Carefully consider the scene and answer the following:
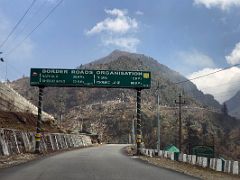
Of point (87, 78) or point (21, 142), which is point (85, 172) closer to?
point (21, 142)

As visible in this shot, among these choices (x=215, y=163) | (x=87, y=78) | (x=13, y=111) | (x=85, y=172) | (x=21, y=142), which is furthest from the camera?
(x=13, y=111)

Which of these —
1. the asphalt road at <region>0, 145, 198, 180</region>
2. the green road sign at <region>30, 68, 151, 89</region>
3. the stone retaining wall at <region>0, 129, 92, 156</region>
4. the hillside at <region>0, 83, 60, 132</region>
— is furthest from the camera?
the hillside at <region>0, 83, 60, 132</region>

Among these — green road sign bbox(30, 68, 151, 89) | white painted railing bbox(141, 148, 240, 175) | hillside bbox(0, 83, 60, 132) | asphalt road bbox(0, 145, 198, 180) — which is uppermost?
green road sign bbox(30, 68, 151, 89)

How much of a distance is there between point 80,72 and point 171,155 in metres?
11.7

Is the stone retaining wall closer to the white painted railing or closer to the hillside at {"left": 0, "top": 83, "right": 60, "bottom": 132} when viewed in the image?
the hillside at {"left": 0, "top": 83, "right": 60, "bottom": 132}

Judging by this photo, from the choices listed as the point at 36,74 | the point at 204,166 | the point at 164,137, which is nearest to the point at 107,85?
the point at 36,74

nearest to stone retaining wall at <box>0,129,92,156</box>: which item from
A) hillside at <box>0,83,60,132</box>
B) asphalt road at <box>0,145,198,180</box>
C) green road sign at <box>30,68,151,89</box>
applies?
hillside at <box>0,83,60,132</box>

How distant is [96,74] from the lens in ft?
134

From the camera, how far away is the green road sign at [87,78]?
133 feet

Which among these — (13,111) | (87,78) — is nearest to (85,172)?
(87,78)

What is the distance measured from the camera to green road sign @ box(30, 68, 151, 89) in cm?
4053

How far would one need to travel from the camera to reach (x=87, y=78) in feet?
134

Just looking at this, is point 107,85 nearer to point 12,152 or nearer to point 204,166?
point 12,152

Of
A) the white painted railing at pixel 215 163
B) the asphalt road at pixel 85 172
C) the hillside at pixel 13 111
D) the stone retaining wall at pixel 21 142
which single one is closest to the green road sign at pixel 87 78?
the stone retaining wall at pixel 21 142
